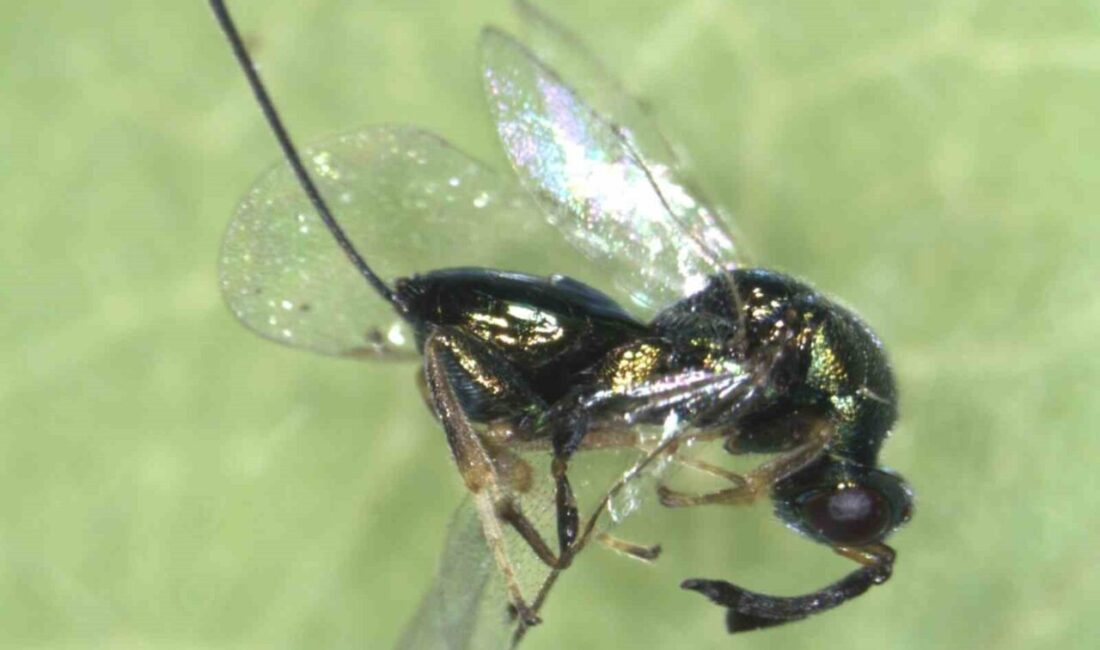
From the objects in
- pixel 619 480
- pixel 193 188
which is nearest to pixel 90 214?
pixel 193 188

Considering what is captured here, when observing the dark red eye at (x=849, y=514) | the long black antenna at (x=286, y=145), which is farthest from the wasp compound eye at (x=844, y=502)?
the long black antenna at (x=286, y=145)

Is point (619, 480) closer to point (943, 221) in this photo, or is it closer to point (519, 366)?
point (519, 366)

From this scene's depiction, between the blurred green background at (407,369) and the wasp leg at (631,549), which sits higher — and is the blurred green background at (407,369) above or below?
above

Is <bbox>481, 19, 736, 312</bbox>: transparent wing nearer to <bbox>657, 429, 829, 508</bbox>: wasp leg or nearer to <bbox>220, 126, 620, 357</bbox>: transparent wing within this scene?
<bbox>220, 126, 620, 357</bbox>: transparent wing

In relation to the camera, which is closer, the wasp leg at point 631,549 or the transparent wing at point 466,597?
the transparent wing at point 466,597

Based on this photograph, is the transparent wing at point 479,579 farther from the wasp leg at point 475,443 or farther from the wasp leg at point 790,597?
the wasp leg at point 790,597

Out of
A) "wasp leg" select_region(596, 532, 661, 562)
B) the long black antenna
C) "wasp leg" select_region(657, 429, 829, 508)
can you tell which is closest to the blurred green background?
"wasp leg" select_region(596, 532, 661, 562)

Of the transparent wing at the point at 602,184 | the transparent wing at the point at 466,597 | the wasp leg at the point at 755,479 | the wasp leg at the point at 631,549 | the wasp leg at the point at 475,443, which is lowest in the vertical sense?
the transparent wing at the point at 466,597

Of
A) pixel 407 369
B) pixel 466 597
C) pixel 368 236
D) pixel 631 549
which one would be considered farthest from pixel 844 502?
pixel 407 369

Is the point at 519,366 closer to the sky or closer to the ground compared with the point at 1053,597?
closer to the ground
